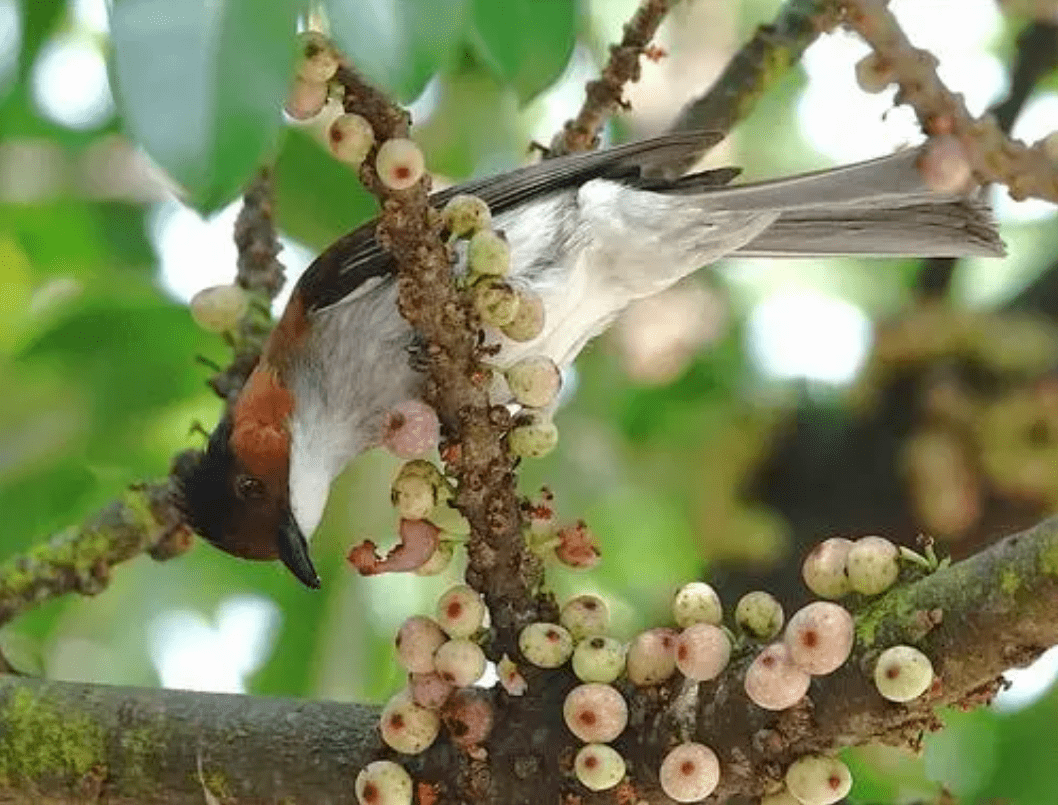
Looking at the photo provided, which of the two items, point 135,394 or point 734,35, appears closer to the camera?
point 135,394

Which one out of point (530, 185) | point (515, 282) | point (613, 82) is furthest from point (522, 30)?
point (515, 282)

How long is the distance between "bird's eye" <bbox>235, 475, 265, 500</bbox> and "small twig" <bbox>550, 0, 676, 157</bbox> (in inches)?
40.2

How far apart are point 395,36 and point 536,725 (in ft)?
3.82

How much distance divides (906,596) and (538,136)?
3.50 m

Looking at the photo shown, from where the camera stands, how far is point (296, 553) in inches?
163

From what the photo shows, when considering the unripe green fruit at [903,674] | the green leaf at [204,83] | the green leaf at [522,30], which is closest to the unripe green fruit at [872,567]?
the unripe green fruit at [903,674]

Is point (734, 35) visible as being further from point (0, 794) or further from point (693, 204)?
point (0, 794)

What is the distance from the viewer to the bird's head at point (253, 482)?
4074mm

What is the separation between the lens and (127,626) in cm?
478

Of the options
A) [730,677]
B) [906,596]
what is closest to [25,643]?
[730,677]

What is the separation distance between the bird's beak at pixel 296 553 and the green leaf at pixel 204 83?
7.44ft

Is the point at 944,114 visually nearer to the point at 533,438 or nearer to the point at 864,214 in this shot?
the point at 533,438

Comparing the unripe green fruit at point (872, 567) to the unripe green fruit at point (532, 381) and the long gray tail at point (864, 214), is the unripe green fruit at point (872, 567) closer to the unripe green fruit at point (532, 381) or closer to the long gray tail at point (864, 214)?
the unripe green fruit at point (532, 381)

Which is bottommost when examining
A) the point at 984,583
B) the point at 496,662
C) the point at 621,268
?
the point at 984,583
